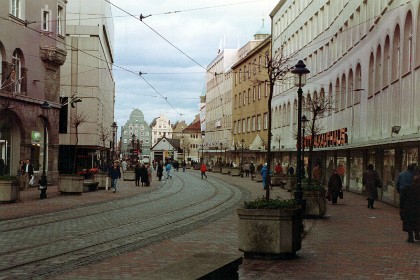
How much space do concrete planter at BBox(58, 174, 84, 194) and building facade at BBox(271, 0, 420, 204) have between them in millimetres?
12294

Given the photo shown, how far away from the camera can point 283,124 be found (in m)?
65.9

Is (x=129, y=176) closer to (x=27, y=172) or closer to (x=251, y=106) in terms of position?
(x=27, y=172)

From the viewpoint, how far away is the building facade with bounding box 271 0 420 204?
984 inches

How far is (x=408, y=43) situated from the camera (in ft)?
83.3

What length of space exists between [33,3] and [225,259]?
111 feet

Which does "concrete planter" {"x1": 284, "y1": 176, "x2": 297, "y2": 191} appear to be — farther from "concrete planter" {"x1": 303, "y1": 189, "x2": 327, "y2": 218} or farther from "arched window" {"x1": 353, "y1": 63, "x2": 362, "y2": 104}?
"concrete planter" {"x1": 303, "y1": 189, "x2": 327, "y2": 218}

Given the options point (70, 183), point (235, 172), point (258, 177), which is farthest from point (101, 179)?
point (235, 172)

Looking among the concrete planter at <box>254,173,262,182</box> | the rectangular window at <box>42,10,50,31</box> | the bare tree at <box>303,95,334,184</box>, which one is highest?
the rectangular window at <box>42,10,50,31</box>

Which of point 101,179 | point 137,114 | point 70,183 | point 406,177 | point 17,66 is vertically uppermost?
point 137,114

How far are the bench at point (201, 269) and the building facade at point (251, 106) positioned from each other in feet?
202

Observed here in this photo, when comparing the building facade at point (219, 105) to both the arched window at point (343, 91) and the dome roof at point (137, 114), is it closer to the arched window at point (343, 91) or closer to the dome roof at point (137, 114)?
the dome roof at point (137, 114)

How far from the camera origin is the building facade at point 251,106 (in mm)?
75062

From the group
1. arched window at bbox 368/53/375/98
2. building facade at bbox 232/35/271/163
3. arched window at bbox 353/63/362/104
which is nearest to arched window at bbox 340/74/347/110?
arched window at bbox 353/63/362/104

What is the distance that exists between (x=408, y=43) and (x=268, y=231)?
54.8 ft
